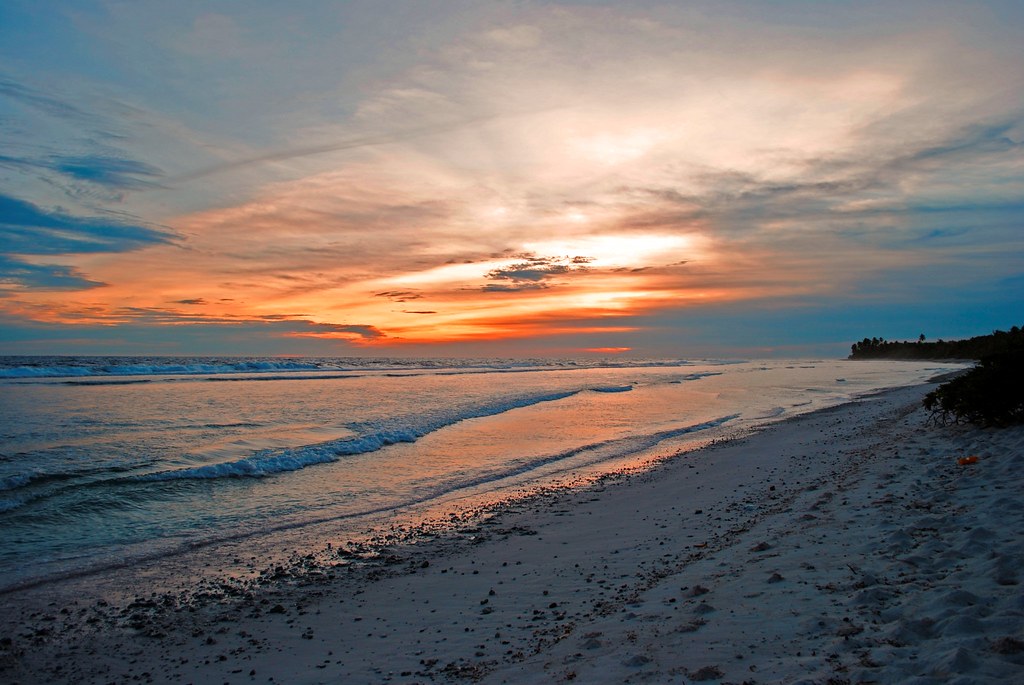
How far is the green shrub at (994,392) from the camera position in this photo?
13.5 metres

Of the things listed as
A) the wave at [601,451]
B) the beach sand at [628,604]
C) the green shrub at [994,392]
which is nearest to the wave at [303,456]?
the wave at [601,451]

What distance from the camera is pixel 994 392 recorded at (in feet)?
45.4

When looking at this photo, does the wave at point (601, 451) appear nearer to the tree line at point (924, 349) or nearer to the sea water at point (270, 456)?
the sea water at point (270, 456)

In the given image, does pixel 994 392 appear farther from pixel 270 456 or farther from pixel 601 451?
pixel 270 456

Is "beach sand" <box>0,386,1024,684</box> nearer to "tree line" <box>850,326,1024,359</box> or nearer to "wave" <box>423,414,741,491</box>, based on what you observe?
"wave" <box>423,414,741,491</box>

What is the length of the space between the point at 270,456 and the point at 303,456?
937 millimetres

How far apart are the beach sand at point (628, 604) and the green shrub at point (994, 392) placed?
2.58 meters

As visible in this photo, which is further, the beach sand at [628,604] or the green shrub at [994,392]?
the green shrub at [994,392]

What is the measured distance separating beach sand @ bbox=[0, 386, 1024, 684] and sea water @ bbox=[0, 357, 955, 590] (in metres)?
2.65

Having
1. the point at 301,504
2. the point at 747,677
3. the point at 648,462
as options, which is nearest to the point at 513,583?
the point at 747,677

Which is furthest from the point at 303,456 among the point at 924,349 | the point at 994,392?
the point at 924,349

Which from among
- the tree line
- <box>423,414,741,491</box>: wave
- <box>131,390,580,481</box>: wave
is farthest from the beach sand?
the tree line

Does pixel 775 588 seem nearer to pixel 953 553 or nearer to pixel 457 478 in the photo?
pixel 953 553

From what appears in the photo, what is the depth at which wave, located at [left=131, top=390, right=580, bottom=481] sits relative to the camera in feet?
51.6
